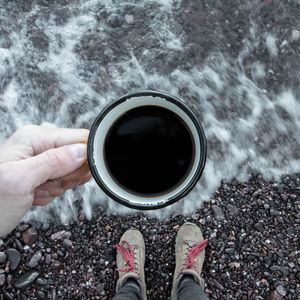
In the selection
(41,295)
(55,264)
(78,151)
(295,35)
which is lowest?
(41,295)

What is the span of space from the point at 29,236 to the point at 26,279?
0.22 meters

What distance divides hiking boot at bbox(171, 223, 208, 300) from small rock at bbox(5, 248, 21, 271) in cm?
82

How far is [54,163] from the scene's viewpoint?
56.9 inches

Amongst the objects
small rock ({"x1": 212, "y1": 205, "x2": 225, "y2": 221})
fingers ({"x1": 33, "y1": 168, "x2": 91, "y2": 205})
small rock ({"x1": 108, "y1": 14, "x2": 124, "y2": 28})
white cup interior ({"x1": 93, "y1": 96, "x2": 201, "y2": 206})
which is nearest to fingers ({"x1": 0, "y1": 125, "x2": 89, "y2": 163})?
fingers ({"x1": 33, "y1": 168, "x2": 91, "y2": 205})

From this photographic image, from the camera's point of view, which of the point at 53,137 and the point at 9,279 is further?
the point at 9,279

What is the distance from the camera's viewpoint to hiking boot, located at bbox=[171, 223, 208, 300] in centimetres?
240

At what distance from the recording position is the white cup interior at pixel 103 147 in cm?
131

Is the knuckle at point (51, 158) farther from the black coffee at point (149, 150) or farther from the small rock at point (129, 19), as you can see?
the small rock at point (129, 19)

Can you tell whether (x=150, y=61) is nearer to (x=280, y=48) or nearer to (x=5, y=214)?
(x=280, y=48)

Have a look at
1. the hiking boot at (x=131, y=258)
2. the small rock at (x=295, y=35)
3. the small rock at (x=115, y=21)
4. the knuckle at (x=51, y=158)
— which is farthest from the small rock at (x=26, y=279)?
the small rock at (x=295, y=35)

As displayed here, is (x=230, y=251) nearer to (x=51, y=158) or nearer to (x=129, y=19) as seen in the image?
(x=51, y=158)

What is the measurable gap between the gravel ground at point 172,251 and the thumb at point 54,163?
39.4 inches

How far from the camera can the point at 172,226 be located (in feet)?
8.32

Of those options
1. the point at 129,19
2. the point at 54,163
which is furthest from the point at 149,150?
the point at 129,19
